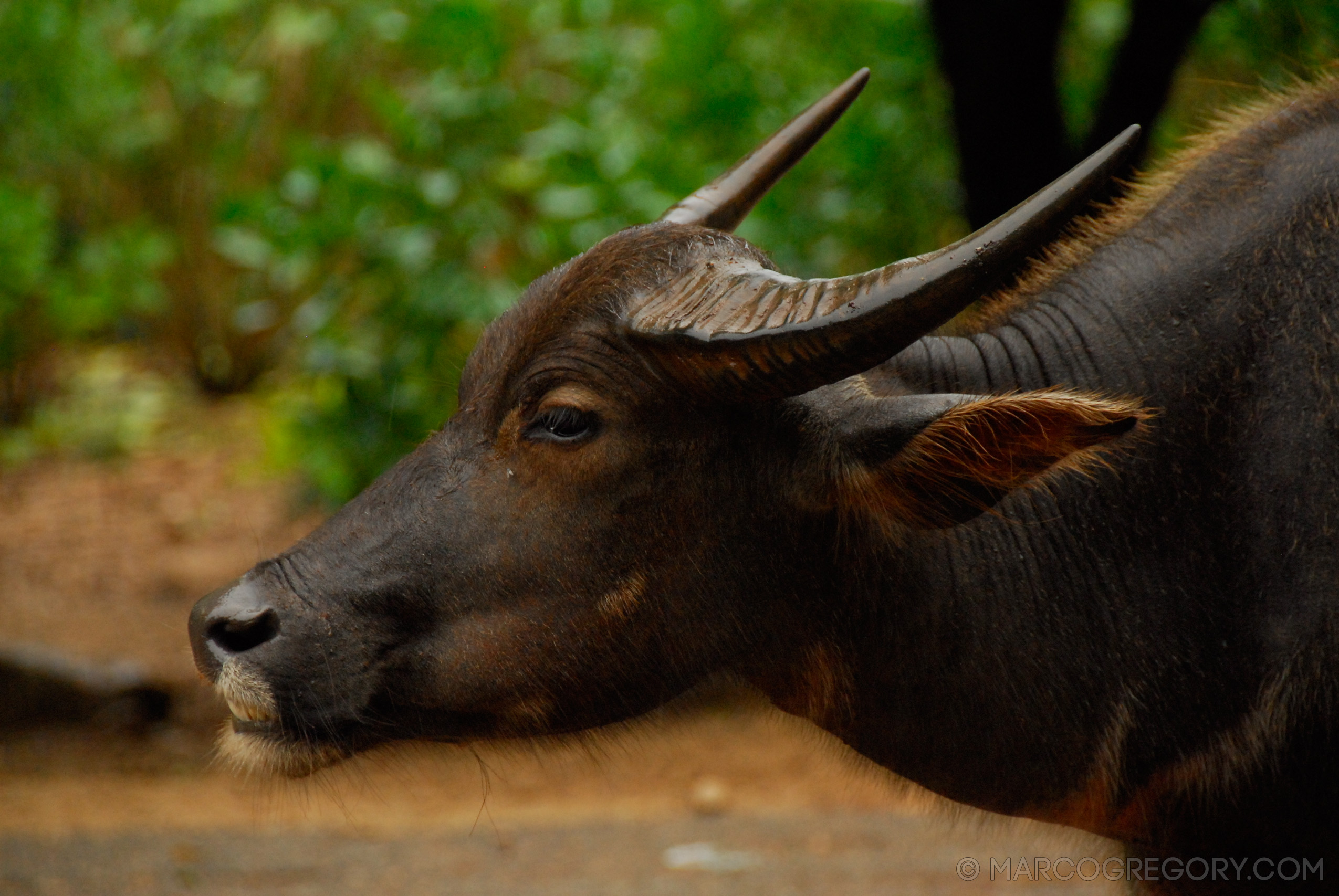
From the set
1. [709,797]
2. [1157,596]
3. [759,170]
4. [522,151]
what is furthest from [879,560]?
[522,151]

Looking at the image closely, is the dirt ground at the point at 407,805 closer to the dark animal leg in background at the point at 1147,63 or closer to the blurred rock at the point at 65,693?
the blurred rock at the point at 65,693

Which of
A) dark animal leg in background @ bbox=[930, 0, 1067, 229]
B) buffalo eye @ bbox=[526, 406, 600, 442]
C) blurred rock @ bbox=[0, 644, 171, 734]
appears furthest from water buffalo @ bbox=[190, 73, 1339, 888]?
blurred rock @ bbox=[0, 644, 171, 734]

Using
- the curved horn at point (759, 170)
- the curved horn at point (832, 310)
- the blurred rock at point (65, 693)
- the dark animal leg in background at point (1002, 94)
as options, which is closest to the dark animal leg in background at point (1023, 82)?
the dark animal leg in background at point (1002, 94)

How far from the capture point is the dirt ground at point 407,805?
680 centimetres

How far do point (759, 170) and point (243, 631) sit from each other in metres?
2.22

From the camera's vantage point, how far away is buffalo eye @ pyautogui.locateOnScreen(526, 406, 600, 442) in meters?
3.56

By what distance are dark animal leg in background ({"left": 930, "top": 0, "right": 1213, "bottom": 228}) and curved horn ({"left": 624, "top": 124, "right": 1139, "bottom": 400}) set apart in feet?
11.7

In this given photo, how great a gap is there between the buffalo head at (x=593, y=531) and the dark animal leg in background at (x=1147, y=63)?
374 cm

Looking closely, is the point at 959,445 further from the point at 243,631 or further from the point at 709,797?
the point at 709,797

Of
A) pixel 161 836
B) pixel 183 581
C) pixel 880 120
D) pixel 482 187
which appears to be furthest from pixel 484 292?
pixel 183 581

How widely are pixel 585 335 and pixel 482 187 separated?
562 centimetres

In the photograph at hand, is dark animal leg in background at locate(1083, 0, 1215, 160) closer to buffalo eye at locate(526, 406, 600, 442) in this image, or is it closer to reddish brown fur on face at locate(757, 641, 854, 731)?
reddish brown fur on face at locate(757, 641, 854, 731)

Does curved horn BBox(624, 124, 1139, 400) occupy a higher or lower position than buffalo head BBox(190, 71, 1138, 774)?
higher

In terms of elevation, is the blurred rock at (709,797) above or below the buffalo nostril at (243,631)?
below
